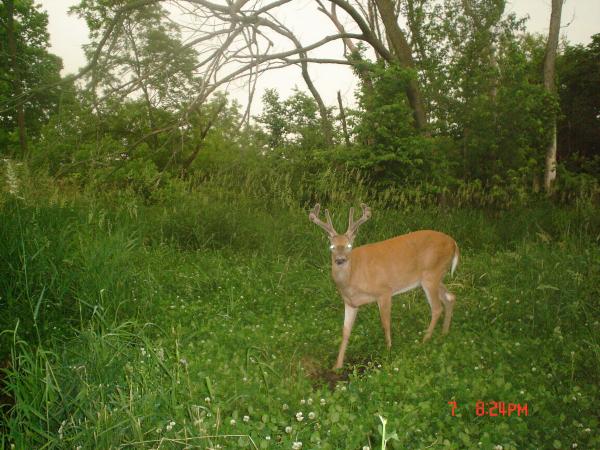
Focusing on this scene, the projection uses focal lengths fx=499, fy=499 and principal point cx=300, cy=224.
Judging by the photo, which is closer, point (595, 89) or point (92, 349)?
point (92, 349)

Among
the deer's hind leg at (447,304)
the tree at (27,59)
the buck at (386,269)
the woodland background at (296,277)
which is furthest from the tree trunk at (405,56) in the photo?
the tree at (27,59)

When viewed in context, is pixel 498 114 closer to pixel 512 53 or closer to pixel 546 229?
pixel 512 53

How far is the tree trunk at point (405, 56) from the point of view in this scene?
10.6 metres

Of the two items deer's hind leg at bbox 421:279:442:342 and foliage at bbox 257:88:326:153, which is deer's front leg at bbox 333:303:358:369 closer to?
deer's hind leg at bbox 421:279:442:342

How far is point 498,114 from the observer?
31.9 ft

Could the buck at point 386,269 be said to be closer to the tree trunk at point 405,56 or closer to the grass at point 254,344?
the grass at point 254,344

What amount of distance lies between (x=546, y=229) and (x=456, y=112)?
9.88 ft

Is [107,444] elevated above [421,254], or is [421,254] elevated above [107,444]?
[421,254]

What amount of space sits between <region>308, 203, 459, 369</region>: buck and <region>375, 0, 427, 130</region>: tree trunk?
19.1 feet

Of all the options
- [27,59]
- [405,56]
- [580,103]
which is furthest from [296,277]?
[27,59]

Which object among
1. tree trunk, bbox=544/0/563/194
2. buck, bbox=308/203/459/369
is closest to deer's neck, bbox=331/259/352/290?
buck, bbox=308/203/459/369

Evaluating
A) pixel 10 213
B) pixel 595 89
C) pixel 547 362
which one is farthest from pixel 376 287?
pixel 595 89

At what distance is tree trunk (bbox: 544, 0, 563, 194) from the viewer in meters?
12.8
